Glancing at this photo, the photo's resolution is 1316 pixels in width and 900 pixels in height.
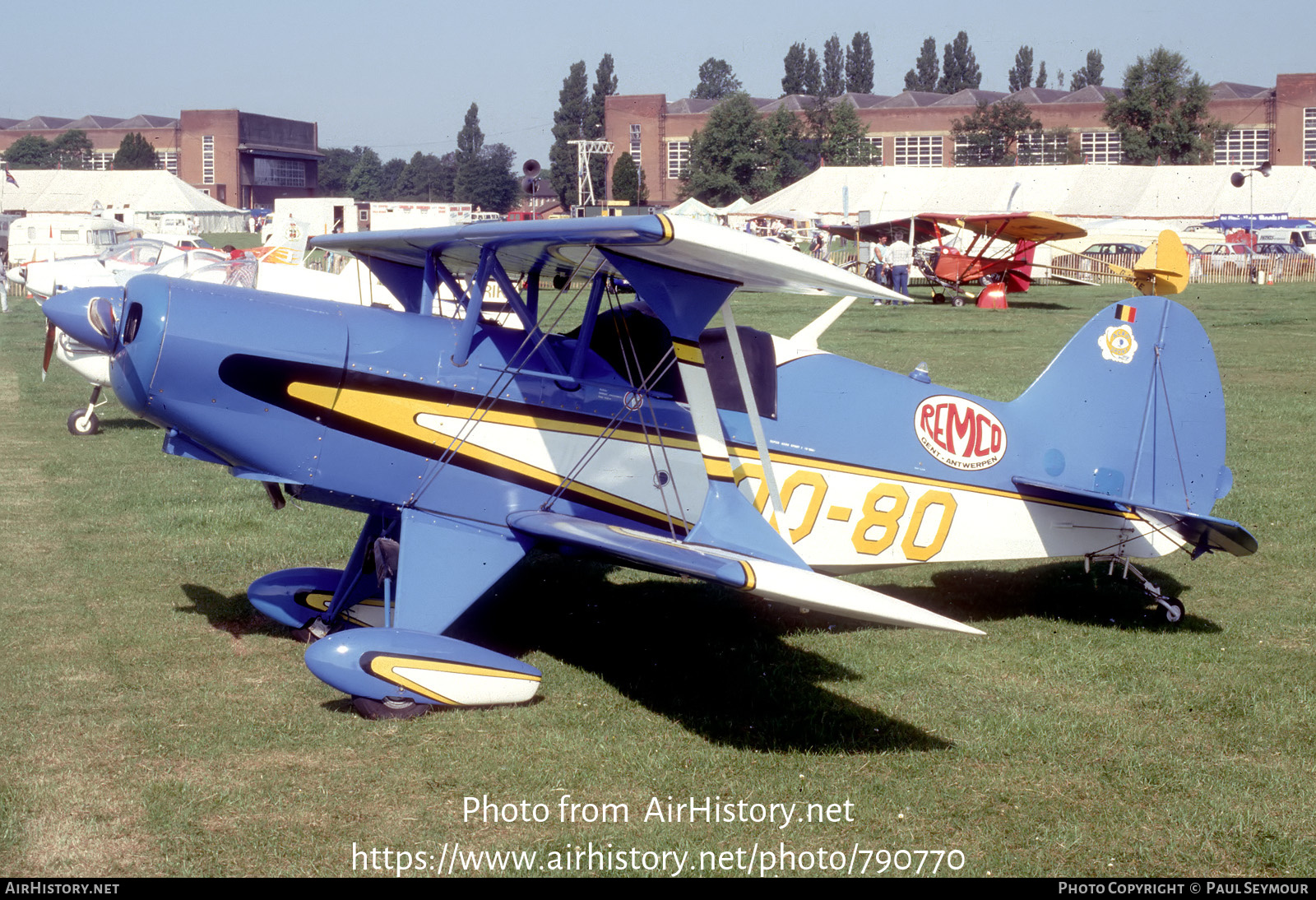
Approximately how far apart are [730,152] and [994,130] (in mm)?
23183

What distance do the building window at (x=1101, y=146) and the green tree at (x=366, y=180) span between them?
105 m

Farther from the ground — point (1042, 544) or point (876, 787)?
point (1042, 544)

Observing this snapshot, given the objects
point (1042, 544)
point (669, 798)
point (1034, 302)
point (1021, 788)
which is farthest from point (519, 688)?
point (1034, 302)

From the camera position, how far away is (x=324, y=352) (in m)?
5.60

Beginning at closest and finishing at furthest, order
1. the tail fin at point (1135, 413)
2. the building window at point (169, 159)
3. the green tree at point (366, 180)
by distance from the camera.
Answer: the tail fin at point (1135, 413) < the building window at point (169, 159) < the green tree at point (366, 180)

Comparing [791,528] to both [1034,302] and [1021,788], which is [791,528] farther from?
[1034,302]

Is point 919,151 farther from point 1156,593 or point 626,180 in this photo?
point 1156,593

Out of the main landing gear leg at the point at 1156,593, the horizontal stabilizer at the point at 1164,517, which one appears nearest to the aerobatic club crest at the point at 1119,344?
the horizontal stabilizer at the point at 1164,517

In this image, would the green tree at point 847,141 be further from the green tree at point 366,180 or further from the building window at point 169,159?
the green tree at point 366,180

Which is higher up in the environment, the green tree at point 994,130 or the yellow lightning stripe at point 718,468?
the green tree at point 994,130

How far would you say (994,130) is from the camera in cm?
10256

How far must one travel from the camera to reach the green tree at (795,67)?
5600 inches

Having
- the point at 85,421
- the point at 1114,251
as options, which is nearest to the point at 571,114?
the point at 1114,251

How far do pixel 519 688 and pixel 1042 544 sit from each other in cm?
309
